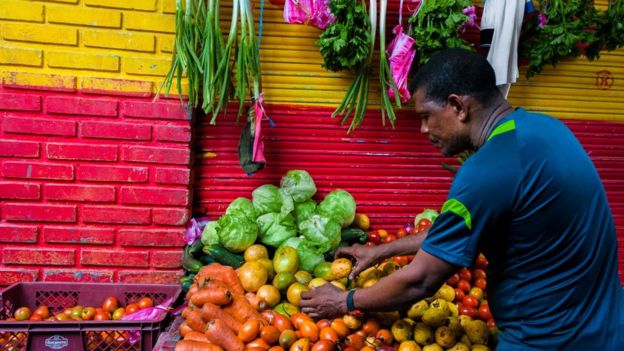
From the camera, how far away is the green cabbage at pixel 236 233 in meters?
3.54

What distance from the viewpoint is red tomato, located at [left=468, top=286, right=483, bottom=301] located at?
328 centimetres

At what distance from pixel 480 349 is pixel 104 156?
3.03 m

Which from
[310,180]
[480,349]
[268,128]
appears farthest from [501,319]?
[268,128]

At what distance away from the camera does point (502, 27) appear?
147 inches

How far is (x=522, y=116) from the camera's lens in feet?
6.09

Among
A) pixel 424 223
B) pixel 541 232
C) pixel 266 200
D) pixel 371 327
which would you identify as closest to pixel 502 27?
pixel 424 223

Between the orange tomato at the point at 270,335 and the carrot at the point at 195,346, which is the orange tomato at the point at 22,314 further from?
the orange tomato at the point at 270,335

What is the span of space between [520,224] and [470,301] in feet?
5.18

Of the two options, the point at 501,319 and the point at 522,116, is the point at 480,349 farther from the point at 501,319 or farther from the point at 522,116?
the point at 522,116

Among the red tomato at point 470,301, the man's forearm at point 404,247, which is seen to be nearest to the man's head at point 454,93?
the man's forearm at point 404,247

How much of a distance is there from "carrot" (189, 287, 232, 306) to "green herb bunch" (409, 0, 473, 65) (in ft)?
7.69

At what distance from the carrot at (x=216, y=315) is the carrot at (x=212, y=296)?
5cm

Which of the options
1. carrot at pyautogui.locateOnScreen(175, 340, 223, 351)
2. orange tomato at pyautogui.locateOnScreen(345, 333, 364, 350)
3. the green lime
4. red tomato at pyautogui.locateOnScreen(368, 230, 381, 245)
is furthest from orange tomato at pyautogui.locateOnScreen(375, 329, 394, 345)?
red tomato at pyautogui.locateOnScreen(368, 230, 381, 245)

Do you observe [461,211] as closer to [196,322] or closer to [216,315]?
[216,315]
